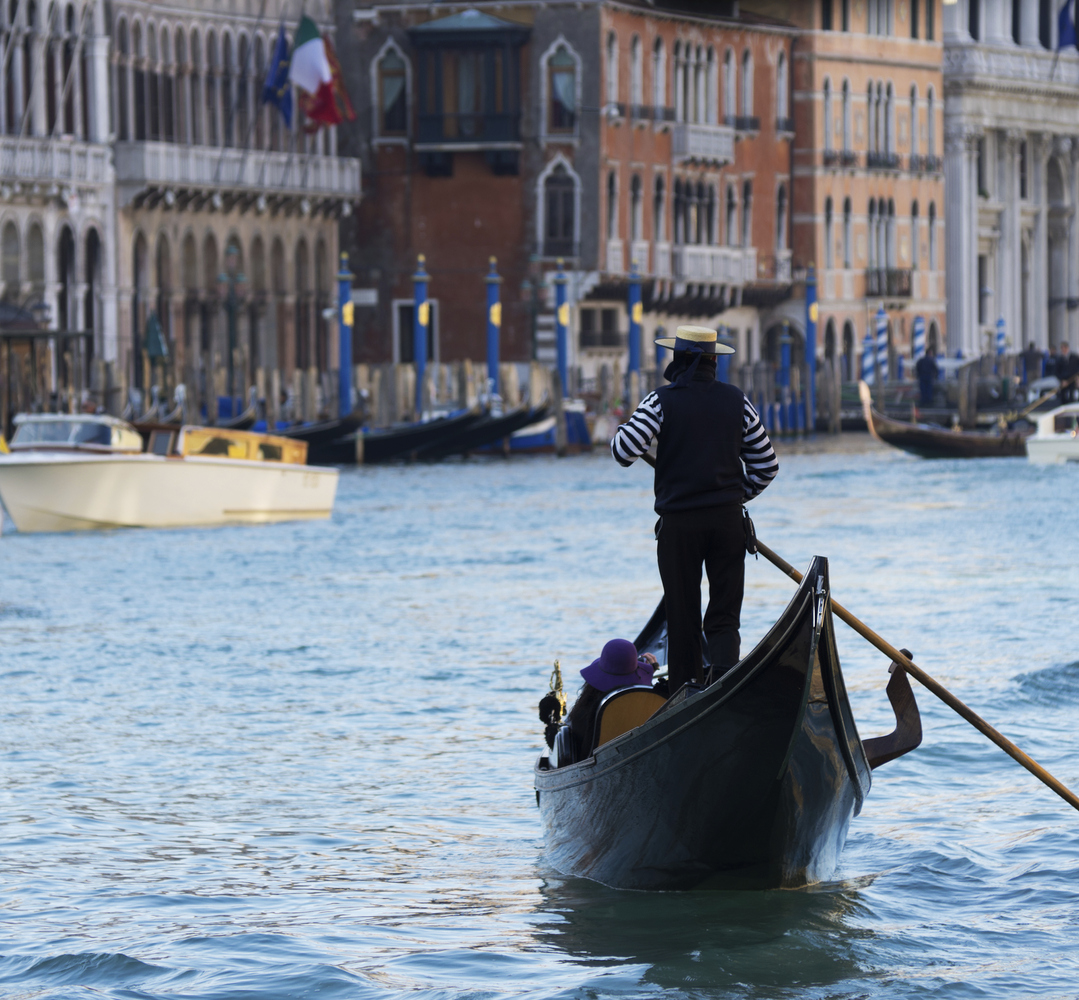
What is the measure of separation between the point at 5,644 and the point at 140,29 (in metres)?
21.5

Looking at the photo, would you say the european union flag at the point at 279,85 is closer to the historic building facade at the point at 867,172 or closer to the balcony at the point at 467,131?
the balcony at the point at 467,131

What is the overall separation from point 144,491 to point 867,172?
28.7 meters

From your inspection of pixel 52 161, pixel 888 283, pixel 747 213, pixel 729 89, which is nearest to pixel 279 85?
pixel 52 161

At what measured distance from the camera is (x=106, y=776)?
11.2 metres

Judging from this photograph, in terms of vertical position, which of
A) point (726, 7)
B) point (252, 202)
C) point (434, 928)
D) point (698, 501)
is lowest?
point (434, 928)

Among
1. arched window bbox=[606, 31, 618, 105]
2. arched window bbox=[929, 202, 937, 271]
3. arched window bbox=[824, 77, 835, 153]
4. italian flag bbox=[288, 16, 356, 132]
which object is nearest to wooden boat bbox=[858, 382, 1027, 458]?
italian flag bbox=[288, 16, 356, 132]

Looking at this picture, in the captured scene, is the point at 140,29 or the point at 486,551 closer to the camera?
the point at 486,551

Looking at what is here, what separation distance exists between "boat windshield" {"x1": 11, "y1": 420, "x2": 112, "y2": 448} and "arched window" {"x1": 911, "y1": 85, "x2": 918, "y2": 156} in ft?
102

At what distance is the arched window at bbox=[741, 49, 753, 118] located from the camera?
153 ft

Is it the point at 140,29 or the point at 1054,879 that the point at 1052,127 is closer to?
the point at 140,29

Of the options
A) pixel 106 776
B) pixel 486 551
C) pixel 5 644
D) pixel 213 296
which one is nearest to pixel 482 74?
pixel 213 296

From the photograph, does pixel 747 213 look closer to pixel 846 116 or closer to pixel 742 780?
pixel 846 116

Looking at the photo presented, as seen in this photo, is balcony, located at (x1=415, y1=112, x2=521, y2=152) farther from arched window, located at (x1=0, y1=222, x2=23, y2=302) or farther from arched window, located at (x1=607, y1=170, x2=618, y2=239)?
arched window, located at (x1=0, y1=222, x2=23, y2=302)

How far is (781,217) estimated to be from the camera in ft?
158
